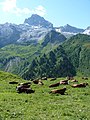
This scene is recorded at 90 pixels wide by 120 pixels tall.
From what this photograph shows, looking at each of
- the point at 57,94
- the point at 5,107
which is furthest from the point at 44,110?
the point at 57,94

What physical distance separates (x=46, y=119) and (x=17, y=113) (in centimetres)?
285

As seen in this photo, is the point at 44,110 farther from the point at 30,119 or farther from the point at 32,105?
the point at 30,119

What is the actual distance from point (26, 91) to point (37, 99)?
626 centimetres

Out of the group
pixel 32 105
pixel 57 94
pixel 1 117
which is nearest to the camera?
pixel 1 117

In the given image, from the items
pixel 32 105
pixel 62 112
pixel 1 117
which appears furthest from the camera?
pixel 32 105

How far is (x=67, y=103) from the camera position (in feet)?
105

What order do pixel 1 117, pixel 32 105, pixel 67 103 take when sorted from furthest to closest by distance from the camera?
pixel 67 103 → pixel 32 105 → pixel 1 117

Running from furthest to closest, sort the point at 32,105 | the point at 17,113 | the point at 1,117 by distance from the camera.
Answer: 1. the point at 32,105
2. the point at 17,113
3. the point at 1,117

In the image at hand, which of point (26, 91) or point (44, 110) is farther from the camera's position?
point (26, 91)

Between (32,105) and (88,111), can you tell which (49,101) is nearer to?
(32,105)

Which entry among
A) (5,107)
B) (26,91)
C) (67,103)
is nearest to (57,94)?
(26,91)

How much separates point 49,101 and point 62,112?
247 inches

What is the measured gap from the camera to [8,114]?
2442cm

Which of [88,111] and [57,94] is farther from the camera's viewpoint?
[57,94]
